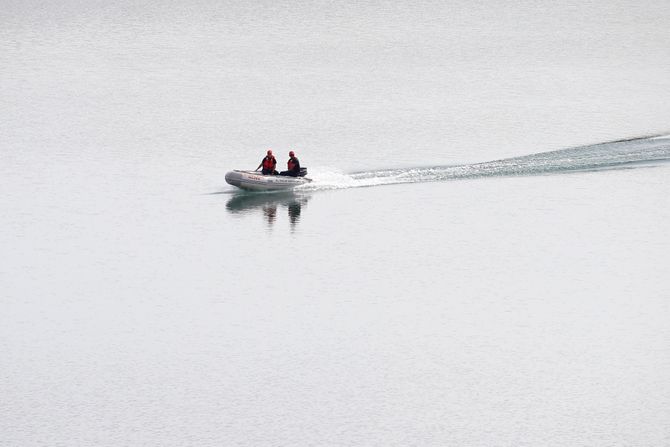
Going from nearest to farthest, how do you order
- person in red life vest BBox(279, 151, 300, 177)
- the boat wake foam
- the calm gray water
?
the calm gray water < person in red life vest BBox(279, 151, 300, 177) < the boat wake foam

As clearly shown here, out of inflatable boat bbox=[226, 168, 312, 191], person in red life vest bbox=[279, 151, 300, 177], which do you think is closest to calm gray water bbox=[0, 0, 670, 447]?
inflatable boat bbox=[226, 168, 312, 191]

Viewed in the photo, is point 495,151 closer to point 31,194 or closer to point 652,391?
point 31,194

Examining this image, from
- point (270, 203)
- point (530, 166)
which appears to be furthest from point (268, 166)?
point (530, 166)

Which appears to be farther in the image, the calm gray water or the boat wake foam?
the boat wake foam

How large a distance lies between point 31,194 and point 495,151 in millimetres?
19787

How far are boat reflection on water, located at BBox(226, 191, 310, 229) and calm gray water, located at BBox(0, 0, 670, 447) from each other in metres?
0.17

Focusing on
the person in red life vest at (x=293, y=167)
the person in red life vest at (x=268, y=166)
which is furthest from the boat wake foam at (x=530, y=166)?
the person in red life vest at (x=268, y=166)

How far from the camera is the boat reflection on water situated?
1722 inches

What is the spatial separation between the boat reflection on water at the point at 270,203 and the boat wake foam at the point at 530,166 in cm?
115

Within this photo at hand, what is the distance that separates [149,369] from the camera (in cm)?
2966

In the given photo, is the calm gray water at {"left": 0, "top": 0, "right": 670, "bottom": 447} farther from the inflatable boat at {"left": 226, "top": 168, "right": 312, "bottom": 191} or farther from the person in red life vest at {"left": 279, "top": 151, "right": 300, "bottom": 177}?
the person in red life vest at {"left": 279, "top": 151, "right": 300, "bottom": 177}

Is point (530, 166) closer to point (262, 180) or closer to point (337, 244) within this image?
point (262, 180)

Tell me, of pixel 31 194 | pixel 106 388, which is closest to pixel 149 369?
pixel 106 388

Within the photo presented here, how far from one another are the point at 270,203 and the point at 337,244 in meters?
6.59
